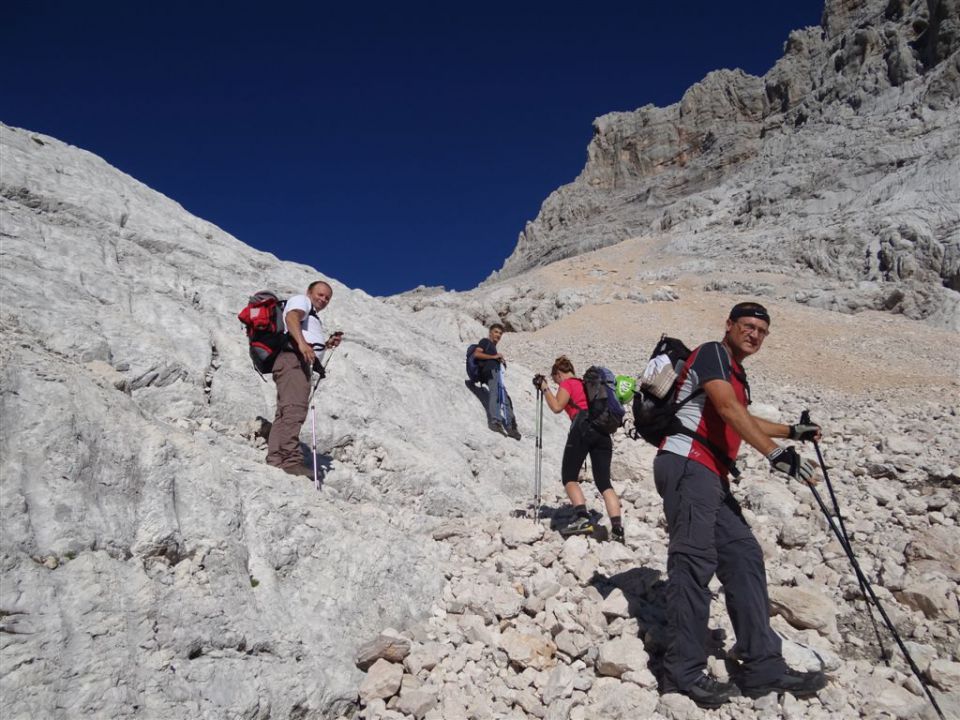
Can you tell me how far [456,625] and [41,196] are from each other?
6.81 metres

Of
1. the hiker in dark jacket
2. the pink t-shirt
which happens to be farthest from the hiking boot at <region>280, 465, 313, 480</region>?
the hiker in dark jacket

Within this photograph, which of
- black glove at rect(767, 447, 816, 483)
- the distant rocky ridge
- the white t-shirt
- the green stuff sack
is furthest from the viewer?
the distant rocky ridge

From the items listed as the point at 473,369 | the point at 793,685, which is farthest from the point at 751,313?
the point at 473,369

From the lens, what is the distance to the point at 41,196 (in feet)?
22.2

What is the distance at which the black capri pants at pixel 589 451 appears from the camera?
5922mm

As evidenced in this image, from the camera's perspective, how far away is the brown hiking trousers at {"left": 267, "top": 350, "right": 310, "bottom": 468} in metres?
5.11

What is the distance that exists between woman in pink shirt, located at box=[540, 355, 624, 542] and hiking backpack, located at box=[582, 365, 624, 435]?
0.40ft

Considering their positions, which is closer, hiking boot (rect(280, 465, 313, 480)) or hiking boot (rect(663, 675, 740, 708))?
hiking boot (rect(663, 675, 740, 708))

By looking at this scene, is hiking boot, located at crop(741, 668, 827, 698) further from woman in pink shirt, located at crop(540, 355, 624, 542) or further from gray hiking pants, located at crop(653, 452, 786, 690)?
woman in pink shirt, located at crop(540, 355, 624, 542)

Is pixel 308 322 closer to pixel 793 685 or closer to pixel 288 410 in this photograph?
pixel 288 410

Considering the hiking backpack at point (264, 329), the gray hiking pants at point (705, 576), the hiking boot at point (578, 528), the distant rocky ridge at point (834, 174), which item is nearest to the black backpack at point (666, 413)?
the gray hiking pants at point (705, 576)

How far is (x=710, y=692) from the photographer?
134 inches

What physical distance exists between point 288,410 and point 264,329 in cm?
80

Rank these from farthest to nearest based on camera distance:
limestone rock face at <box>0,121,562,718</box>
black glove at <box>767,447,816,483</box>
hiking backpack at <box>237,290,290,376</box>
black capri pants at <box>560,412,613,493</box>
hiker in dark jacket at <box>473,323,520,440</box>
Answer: hiker in dark jacket at <box>473,323,520,440</box>, black capri pants at <box>560,412,613,493</box>, hiking backpack at <box>237,290,290,376</box>, black glove at <box>767,447,816,483</box>, limestone rock face at <box>0,121,562,718</box>
